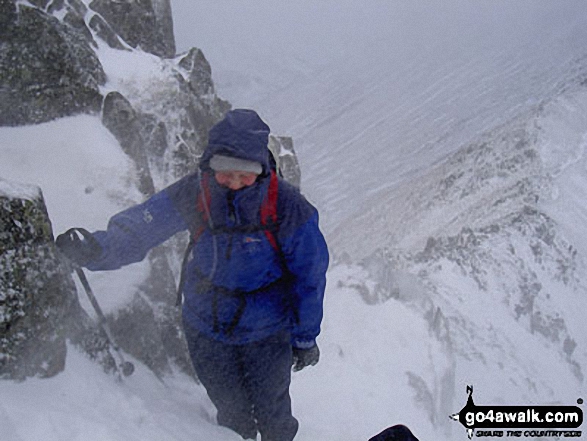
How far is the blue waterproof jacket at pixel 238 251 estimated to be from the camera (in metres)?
4.45

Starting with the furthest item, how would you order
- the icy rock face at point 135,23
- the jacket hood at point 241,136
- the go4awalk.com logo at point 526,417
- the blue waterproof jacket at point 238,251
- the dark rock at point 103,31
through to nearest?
the icy rock face at point 135,23 → the dark rock at point 103,31 → the go4awalk.com logo at point 526,417 → the blue waterproof jacket at point 238,251 → the jacket hood at point 241,136

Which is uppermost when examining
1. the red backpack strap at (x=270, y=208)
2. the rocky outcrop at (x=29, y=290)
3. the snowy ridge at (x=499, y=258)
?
the red backpack strap at (x=270, y=208)

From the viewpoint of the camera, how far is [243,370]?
17.2 ft

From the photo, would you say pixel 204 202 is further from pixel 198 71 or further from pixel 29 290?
pixel 198 71

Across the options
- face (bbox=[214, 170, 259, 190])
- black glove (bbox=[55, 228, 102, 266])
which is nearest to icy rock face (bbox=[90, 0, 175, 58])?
black glove (bbox=[55, 228, 102, 266])

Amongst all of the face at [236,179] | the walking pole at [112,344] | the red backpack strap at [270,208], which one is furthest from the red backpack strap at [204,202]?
the walking pole at [112,344]

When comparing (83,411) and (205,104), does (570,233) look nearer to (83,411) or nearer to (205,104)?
(205,104)

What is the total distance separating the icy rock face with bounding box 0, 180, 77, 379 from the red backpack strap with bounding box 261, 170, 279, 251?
87.1 inches

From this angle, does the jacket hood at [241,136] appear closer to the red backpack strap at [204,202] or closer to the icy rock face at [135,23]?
the red backpack strap at [204,202]

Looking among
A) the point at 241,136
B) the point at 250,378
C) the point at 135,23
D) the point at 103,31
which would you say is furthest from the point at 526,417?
the point at 135,23

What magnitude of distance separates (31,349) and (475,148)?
78.3 m

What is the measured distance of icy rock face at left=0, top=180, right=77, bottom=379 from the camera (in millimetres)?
4680

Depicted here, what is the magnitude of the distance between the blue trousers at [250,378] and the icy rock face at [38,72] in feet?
14.7

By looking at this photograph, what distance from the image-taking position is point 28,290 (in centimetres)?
486
